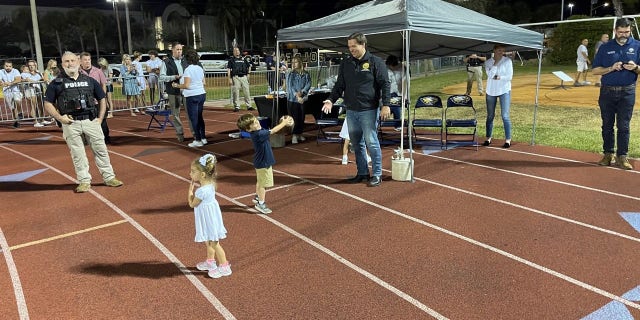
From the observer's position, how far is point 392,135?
10.8 meters

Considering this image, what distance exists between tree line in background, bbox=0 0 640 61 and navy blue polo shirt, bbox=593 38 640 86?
30.0 metres

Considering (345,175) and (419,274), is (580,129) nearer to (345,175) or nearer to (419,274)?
(345,175)

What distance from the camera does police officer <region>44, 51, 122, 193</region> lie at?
254 inches

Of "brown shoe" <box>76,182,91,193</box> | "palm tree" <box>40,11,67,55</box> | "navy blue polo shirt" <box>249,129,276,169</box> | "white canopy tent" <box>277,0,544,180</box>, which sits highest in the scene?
"palm tree" <box>40,11,67,55</box>

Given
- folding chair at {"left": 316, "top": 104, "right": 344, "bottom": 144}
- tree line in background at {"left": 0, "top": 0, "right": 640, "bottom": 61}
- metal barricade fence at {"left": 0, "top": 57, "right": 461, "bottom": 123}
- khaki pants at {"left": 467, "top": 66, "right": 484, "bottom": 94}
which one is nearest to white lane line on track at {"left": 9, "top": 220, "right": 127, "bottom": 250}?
folding chair at {"left": 316, "top": 104, "right": 344, "bottom": 144}

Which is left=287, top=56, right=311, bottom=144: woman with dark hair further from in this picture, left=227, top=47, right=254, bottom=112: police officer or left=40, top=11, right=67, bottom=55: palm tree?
left=40, top=11, right=67, bottom=55: palm tree

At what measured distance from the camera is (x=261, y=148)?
18.3 ft

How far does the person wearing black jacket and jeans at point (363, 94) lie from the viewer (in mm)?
6391

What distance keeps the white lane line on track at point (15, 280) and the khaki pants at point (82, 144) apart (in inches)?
65.9

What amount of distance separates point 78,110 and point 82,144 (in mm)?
498

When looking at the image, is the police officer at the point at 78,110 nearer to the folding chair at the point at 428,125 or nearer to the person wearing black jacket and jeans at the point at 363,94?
the person wearing black jacket and jeans at the point at 363,94

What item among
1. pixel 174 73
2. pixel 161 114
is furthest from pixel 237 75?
pixel 174 73

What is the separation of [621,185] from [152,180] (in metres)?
6.97

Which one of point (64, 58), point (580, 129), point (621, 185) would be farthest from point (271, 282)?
point (580, 129)
